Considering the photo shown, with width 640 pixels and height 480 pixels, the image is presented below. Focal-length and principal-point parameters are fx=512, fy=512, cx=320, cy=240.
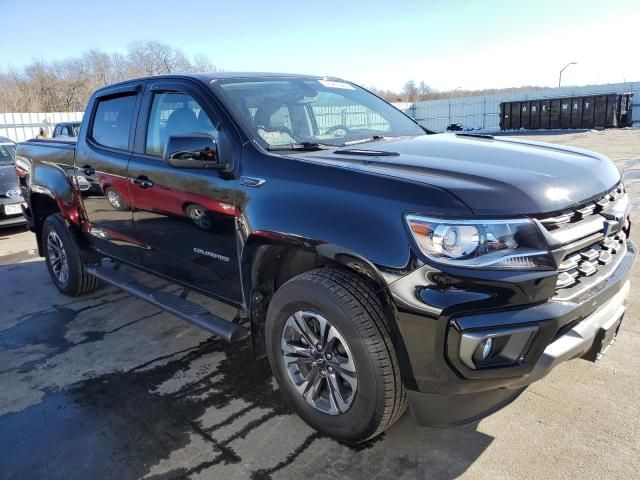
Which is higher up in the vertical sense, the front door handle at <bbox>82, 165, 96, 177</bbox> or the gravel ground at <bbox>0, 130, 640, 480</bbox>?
the front door handle at <bbox>82, 165, 96, 177</bbox>

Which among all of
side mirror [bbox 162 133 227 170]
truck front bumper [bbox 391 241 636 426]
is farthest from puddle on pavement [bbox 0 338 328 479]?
side mirror [bbox 162 133 227 170]

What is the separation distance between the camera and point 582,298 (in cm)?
223

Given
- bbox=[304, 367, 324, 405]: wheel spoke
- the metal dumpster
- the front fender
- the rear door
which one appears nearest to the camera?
bbox=[304, 367, 324, 405]: wheel spoke

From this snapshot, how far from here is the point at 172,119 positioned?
3578 mm

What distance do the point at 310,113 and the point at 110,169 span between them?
5.60 ft

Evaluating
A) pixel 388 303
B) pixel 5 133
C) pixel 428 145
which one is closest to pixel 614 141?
pixel 428 145

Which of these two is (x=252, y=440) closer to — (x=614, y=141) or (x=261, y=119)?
(x=261, y=119)

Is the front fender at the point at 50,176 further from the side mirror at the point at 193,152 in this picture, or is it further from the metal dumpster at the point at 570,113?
the metal dumpster at the point at 570,113

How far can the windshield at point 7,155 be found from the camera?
9.36 meters

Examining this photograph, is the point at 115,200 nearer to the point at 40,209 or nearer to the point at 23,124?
the point at 40,209

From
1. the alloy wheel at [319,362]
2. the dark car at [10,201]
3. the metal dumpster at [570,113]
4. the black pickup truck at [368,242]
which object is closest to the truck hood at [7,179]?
the dark car at [10,201]

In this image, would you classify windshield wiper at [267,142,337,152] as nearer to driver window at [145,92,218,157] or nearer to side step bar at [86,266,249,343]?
driver window at [145,92,218,157]

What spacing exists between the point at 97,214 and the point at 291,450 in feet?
9.26

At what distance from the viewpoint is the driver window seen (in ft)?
10.9
